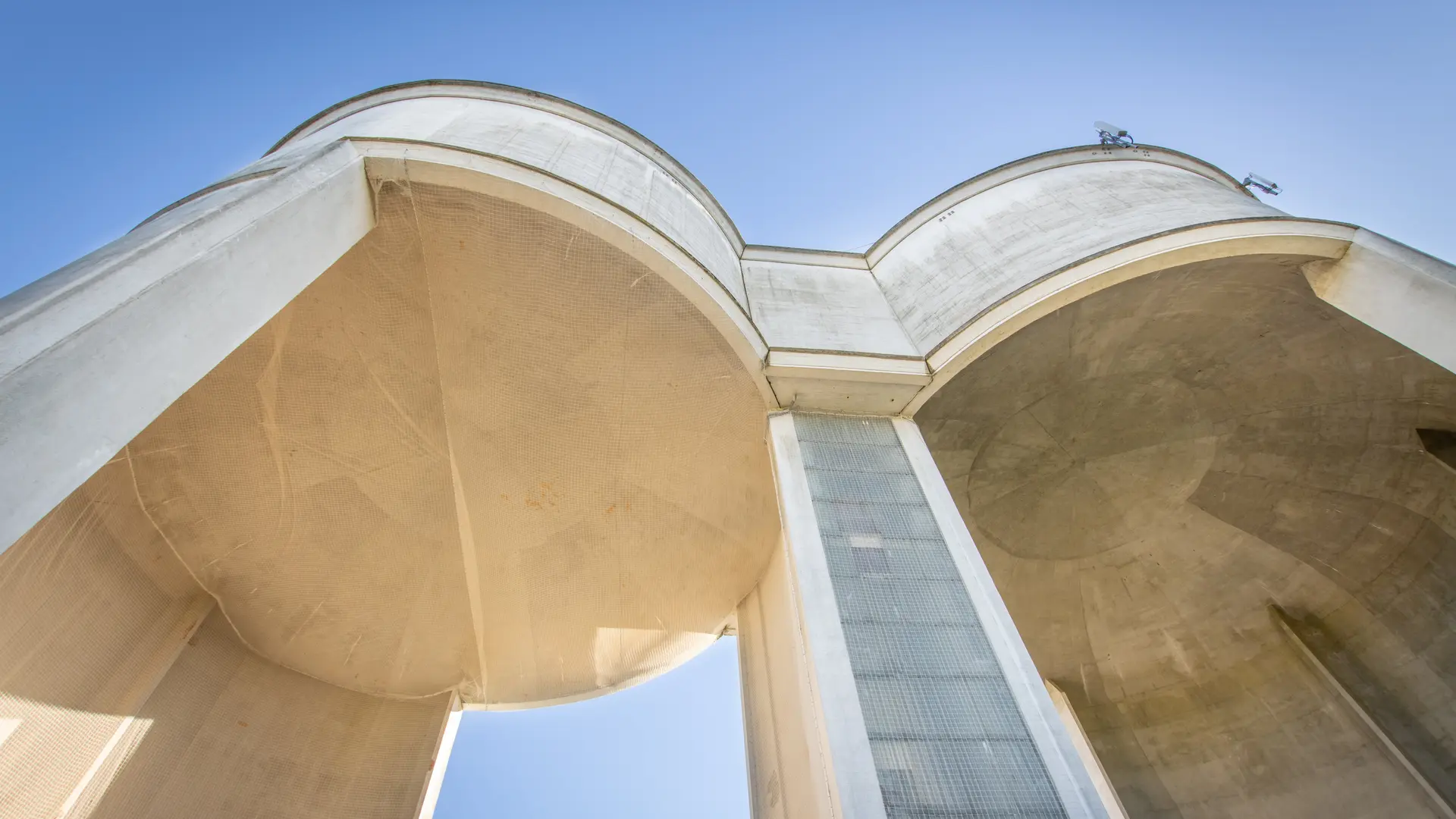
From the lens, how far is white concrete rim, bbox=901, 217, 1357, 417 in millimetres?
6520

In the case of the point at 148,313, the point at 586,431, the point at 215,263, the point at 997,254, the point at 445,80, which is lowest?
the point at 148,313

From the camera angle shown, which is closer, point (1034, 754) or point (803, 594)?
point (1034, 754)

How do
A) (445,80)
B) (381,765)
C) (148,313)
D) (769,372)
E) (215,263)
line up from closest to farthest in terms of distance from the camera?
(148,313), (215,263), (769,372), (445,80), (381,765)

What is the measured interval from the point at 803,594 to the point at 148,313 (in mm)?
4421

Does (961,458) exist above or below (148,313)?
above

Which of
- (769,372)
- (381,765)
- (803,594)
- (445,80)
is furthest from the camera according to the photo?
(381,765)

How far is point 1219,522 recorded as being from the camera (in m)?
10.2

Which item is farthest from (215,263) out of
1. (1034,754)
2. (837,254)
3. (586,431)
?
(837,254)

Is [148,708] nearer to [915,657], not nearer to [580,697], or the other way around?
[580,697]

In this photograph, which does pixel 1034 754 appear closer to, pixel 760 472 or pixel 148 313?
pixel 760 472

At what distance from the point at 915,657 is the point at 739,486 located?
3.51m

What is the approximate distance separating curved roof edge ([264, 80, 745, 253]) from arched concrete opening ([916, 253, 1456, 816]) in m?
4.63

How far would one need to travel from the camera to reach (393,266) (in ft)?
20.9

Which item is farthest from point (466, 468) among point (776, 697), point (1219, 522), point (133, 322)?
point (1219, 522)
